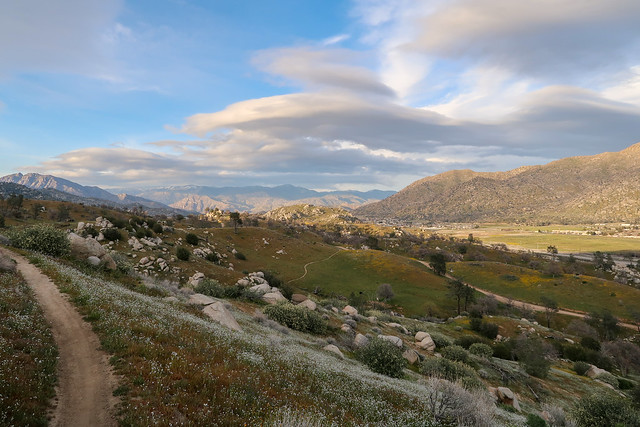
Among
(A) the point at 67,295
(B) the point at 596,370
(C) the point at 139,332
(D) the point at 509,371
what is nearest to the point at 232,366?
(C) the point at 139,332

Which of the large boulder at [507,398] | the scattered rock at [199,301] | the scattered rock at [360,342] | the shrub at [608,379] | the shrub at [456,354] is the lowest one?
the shrub at [608,379]

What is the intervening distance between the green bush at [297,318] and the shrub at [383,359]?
7.01m

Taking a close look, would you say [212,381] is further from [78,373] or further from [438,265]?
[438,265]

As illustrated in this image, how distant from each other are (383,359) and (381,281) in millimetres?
72804

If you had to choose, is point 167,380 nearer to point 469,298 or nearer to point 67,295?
point 67,295

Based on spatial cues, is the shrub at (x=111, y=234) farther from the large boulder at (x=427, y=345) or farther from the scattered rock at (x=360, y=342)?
the large boulder at (x=427, y=345)

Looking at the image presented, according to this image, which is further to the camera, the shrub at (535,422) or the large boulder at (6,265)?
the large boulder at (6,265)

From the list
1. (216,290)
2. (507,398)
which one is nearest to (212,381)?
(507,398)

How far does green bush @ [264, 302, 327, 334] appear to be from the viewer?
30.0m

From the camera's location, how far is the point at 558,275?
10456 centimetres

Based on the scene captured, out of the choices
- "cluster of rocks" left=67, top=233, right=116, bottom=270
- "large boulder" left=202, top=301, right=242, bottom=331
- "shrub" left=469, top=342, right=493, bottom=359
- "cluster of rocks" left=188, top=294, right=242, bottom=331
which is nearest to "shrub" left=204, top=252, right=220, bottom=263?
"cluster of rocks" left=67, top=233, right=116, bottom=270

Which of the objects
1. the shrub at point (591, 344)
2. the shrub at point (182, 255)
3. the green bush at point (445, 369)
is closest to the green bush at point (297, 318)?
the green bush at point (445, 369)

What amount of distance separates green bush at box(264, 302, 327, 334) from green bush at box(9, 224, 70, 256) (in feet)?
74.0

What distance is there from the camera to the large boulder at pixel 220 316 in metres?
21.5
